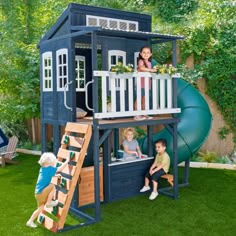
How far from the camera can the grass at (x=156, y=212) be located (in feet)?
18.0

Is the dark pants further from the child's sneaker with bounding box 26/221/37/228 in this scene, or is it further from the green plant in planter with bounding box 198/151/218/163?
the green plant in planter with bounding box 198/151/218/163

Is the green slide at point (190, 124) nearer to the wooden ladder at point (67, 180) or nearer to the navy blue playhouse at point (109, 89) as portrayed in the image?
the navy blue playhouse at point (109, 89)

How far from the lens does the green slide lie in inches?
297

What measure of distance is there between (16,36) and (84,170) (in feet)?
26.5

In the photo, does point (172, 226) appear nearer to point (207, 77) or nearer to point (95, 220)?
point (95, 220)

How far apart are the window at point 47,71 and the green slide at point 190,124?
2416 mm

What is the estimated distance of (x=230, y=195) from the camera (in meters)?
7.12

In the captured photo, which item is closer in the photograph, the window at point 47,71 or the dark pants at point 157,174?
the dark pants at point 157,174

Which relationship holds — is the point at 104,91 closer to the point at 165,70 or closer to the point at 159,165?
the point at 165,70

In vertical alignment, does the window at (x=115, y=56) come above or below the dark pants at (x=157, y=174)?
above

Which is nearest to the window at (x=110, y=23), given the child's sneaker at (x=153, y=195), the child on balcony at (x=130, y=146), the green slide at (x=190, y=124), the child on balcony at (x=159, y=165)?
the green slide at (x=190, y=124)

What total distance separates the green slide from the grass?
84 cm


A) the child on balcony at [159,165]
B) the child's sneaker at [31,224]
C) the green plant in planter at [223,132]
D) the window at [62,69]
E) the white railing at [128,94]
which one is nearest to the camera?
the child's sneaker at [31,224]

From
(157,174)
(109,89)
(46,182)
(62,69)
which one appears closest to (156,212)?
(157,174)
